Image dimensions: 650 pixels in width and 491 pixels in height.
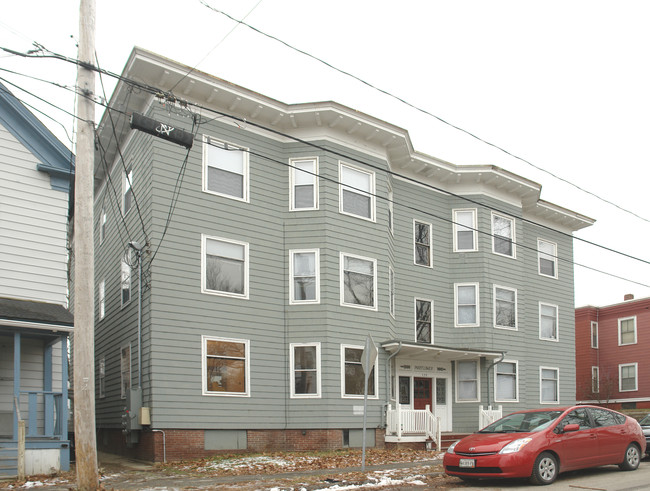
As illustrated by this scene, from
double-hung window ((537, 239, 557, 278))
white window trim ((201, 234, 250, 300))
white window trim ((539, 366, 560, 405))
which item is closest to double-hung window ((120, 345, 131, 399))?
white window trim ((201, 234, 250, 300))

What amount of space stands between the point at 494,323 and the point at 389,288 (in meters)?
5.23

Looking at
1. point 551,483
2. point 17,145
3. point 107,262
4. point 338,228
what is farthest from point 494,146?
point 107,262

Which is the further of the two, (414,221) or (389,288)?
(414,221)

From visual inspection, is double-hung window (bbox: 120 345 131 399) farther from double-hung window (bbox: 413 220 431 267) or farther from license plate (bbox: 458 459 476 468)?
license plate (bbox: 458 459 476 468)

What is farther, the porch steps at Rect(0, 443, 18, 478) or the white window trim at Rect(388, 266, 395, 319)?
the white window trim at Rect(388, 266, 395, 319)

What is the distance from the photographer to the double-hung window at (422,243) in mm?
23734

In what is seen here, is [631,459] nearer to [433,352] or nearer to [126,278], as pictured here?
[433,352]

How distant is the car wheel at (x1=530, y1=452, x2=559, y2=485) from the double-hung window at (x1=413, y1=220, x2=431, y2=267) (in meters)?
12.1

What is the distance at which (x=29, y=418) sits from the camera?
14.0m

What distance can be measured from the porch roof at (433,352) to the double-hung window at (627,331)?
60.6 feet

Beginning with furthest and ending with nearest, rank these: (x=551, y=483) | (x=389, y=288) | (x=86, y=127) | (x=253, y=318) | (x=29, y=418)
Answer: (x=389, y=288) < (x=253, y=318) < (x=29, y=418) < (x=551, y=483) < (x=86, y=127)

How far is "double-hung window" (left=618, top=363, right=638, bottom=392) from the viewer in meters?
38.3

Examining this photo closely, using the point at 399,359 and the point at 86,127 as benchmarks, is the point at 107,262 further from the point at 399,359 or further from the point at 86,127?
the point at 86,127

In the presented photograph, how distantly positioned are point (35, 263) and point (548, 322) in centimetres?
1985
